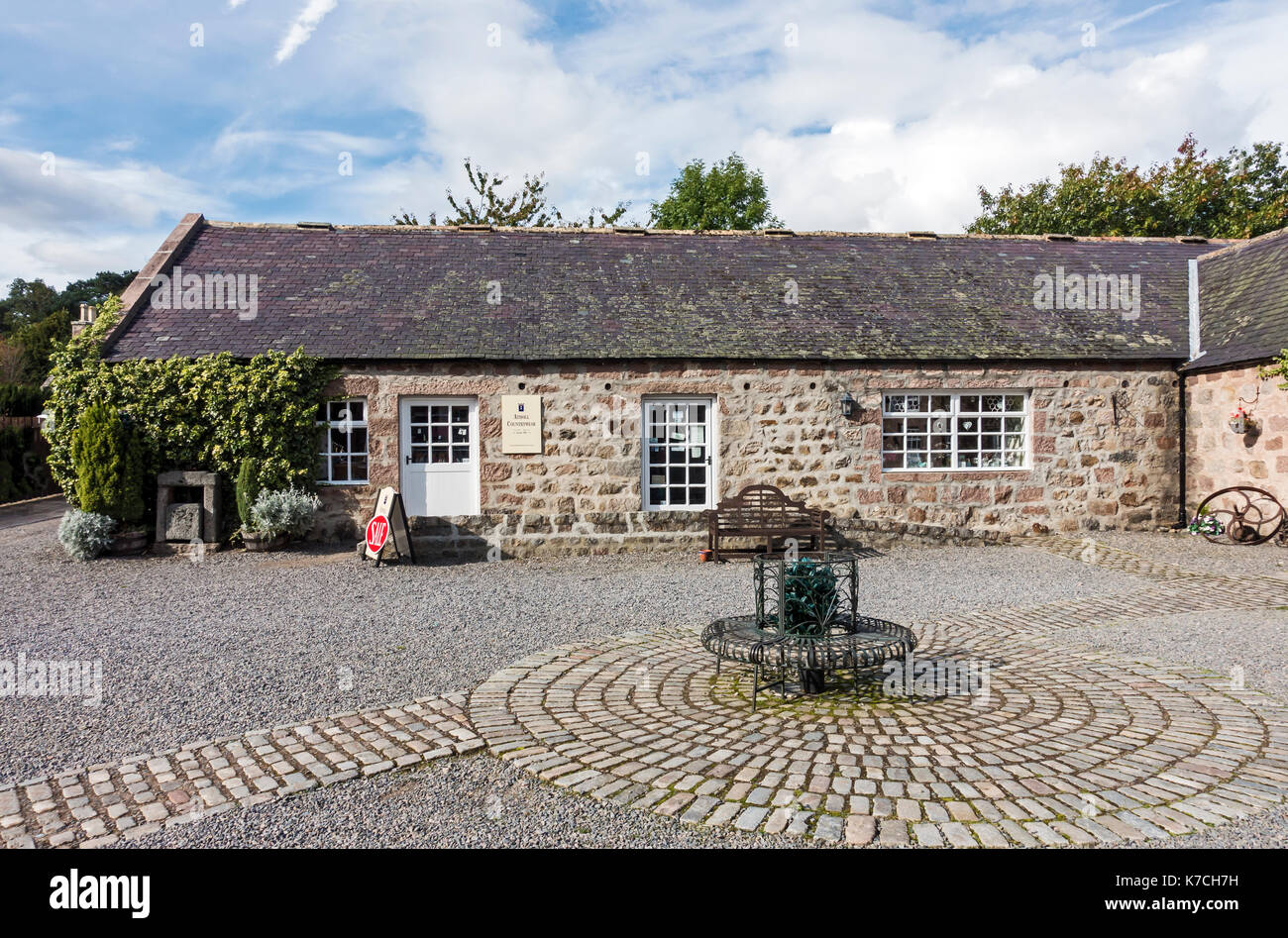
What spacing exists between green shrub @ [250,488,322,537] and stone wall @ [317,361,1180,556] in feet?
1.49

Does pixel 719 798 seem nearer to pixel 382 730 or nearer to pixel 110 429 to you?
pixel 382 730

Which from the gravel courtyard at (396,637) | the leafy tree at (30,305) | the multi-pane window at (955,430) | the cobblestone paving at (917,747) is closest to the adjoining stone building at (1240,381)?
the gravel courtyard at (396,637)

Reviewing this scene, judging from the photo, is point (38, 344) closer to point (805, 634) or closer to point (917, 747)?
point (805, 634)

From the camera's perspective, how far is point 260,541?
37.5 feet

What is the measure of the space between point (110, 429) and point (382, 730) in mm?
9108

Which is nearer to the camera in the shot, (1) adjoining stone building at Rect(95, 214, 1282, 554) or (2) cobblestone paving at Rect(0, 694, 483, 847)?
(2) cobblestone paving at Rect(0, 694, 483, 847)

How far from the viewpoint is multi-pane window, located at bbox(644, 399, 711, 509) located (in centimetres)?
1248

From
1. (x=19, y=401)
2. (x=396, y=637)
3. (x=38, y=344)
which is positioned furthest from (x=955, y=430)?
(x=38, y=344)

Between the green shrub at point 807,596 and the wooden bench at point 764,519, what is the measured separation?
603 centimetres

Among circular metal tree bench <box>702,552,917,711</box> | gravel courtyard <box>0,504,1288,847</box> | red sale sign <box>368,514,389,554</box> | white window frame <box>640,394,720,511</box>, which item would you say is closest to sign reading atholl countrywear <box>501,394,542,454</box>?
white window frame <box>640,394,720,511</box>

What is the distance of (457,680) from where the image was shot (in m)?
5.84

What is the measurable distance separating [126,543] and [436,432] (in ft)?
15.3

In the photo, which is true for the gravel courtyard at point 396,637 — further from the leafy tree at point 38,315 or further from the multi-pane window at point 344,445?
the leafy tree at point 38,315

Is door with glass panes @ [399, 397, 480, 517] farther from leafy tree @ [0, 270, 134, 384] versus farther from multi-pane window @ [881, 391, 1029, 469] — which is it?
leafy tree @ [0, 270, 134, 384]
